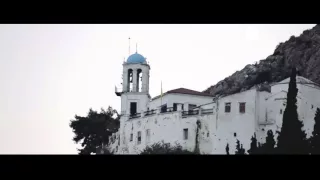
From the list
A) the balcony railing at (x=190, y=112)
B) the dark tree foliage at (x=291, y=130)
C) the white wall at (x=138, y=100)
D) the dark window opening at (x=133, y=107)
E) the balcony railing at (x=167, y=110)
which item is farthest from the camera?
the dark window opening at (x=133, y=107)

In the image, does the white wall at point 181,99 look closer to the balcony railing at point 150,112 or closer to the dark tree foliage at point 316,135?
the balcony railing at point 150,112

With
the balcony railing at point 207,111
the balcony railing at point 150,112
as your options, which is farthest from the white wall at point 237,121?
the balcony railing at point 150,112

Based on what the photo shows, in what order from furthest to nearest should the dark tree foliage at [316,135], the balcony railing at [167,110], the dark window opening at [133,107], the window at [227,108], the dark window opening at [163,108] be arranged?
the dark window opening at [133,107] < the dark window opening at [163,108] < the balcony railing at [167,110] < the window at [227,108] < the dark tree foliage at [316,135]

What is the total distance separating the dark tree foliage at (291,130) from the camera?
30.2 metres

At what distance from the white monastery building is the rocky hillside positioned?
20.2 feet

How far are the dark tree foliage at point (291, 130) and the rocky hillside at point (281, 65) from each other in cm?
985

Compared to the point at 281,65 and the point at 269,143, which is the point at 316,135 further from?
the point at 281,65

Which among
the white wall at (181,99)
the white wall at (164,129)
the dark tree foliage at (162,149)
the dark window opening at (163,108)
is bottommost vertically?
the dark tree foliage at (162,149)

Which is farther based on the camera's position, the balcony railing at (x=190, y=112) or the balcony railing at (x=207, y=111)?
the balcony railing at (x=190, y=112)

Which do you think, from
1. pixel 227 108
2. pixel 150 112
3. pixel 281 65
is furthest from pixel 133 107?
pixel 281 65

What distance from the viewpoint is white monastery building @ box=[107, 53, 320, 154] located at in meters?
32.6
